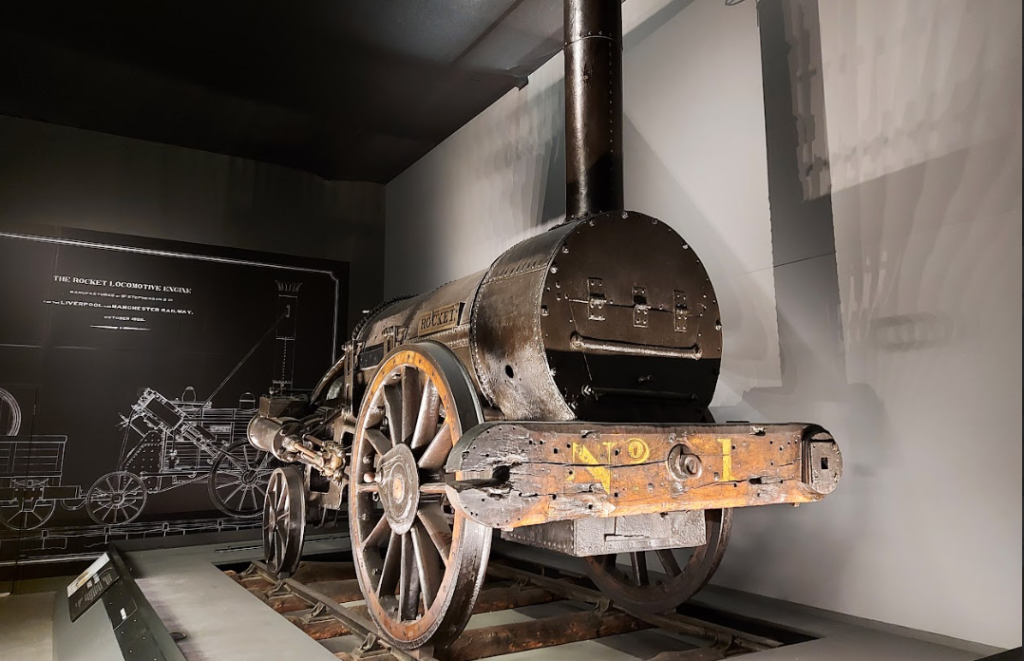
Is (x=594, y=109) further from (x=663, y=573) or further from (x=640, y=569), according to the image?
(x=663, y=573)

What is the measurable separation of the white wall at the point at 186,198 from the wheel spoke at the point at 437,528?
4.63 m

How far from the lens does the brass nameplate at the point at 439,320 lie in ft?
10.8

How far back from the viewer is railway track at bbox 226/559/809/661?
286cm

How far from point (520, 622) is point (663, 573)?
3.53ft

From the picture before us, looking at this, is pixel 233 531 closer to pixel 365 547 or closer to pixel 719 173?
pixel 365 547

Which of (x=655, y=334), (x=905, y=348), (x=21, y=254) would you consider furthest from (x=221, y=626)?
(x=21, y=254)

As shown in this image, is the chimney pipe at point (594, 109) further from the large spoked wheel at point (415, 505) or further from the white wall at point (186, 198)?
the white wall at point (186, 198)

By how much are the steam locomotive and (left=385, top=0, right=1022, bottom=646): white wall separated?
1.59 ft

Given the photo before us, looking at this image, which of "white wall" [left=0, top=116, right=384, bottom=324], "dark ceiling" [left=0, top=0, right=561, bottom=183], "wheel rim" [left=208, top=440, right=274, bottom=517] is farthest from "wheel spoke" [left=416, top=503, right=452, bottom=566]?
"white wall" [left=0, top=116, right=384, bottom=324]

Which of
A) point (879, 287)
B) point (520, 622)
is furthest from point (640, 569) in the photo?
point (879, 287)

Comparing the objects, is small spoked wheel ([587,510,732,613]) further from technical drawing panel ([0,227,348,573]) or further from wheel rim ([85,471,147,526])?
wheel rim ([85,471,147,526])

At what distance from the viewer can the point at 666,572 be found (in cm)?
352

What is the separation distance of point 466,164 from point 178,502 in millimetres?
3685

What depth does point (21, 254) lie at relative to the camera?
18.6ft
